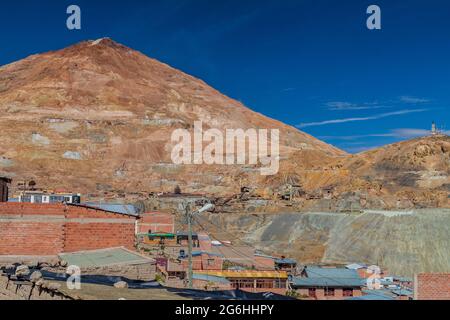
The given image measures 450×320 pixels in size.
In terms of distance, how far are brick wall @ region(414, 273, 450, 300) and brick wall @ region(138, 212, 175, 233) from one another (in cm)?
2658

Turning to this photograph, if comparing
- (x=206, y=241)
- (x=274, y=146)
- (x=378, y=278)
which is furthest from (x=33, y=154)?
(x=378, y=278)

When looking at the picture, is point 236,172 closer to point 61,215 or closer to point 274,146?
point 274,146

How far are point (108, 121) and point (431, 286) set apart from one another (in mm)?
92044

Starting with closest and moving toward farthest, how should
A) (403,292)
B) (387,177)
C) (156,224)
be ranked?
(403,292)
(156,224)
(387,177)

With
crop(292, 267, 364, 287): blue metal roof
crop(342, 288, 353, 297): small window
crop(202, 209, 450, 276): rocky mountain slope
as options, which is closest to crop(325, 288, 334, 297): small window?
crop(292, 267, 364, 287): blue metal roof

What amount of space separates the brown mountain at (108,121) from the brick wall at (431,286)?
60.6 metres

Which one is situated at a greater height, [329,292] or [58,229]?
[58,229]

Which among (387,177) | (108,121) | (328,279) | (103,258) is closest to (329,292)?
(328,279)

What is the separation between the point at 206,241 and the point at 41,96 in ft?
281

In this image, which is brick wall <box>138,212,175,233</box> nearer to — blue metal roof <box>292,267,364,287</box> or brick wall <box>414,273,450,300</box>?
blue metal roof <box>292,267,364,287</box>

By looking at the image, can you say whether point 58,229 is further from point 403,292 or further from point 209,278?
point 403,292

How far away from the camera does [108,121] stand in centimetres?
9969

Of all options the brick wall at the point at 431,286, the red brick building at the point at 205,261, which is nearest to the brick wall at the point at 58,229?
the brick wall at the point at 431,286
